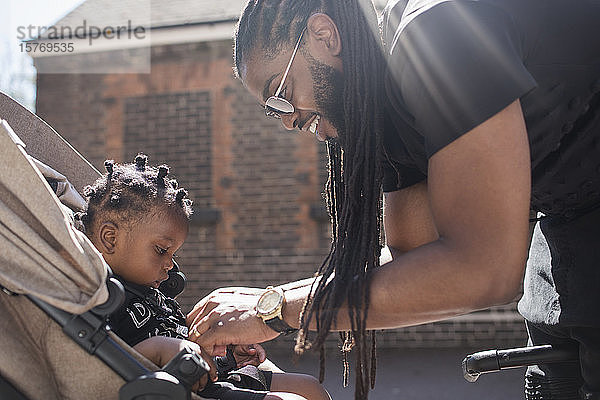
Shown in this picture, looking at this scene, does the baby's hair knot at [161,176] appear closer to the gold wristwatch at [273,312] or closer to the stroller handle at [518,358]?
the gold wristwatch at [273,312]

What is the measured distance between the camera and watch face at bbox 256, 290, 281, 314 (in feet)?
5.37

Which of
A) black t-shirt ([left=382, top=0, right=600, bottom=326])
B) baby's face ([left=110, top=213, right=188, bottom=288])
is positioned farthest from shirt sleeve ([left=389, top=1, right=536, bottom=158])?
baby's face ([left=110, top=213, right=188, bottom=288])

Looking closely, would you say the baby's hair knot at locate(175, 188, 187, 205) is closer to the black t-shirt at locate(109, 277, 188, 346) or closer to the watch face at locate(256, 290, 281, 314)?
the black t-shirt at locate(109, 277, 188, 346)

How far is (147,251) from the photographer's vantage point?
7.44 feet

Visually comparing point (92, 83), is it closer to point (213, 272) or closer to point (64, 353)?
point (213, 272)

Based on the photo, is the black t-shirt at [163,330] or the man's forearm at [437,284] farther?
the black t-shirt at [163,330]

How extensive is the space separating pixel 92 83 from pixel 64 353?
7.89m

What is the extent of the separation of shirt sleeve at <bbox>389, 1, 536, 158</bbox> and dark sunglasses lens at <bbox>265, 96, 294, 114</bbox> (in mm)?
514

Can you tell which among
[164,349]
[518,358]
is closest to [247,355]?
[164,349]

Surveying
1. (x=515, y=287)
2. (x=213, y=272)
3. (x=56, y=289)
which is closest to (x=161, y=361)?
(x=56, y=289)

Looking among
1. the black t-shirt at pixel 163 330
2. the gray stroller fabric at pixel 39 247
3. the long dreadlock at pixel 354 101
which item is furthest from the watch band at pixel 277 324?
the gray stroller fabric at pixel 39 247

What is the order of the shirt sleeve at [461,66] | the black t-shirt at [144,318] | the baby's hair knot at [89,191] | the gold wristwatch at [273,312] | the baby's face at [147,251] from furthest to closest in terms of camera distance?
Answer: the baby's hair knot at [89,191] < the baby's face at [147,251] < the black t-shirt at [144,318] < the gold wristwatch at [273,312] < the shirt sleeve at [461,66]

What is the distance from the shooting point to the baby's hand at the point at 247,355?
207 centimetres

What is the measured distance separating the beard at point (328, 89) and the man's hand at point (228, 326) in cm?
59
